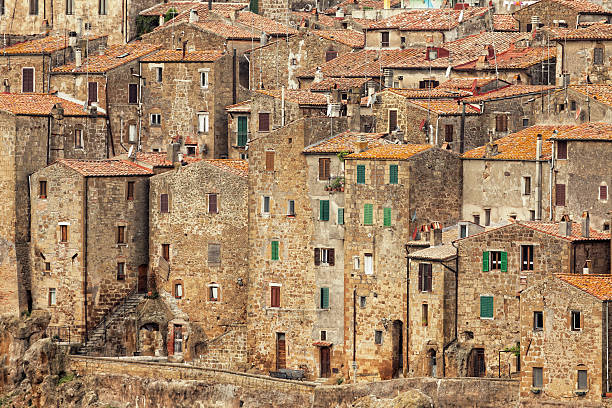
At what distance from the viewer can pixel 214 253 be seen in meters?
95.7

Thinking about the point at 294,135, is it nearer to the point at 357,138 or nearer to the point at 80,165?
the point at 357,138

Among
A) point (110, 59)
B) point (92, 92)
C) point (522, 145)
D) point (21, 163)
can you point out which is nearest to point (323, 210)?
point (522, 145)

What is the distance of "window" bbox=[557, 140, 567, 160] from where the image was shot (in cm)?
8756

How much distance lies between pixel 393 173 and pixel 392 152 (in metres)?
1.04

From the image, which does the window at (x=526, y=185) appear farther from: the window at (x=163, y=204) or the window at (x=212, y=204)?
the window at (x=163, y=204)

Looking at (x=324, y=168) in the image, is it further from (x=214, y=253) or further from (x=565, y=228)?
(x=565, y=228)

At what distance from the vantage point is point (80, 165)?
9675cm

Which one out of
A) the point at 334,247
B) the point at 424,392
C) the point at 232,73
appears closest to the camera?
Answer: the point at 424,392

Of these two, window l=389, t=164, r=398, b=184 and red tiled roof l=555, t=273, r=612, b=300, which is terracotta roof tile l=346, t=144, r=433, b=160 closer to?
window l=389, t=164, r=398, b=184

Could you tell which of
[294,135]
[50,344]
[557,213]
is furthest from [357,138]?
[50,344]

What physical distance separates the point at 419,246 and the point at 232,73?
1657 cm

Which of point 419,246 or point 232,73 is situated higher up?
point 232,73

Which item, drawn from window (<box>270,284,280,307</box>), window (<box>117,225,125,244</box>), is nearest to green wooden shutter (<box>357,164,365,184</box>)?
window (<box>270,284,280,307</box>)

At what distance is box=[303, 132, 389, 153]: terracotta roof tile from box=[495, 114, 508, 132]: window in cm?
407
